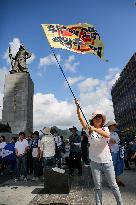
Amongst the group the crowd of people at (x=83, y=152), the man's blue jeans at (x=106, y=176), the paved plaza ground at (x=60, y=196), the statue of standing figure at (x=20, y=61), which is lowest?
the paved plaza ground at (x=60, y=196)

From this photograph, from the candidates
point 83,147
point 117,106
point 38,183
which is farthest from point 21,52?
point 117,106

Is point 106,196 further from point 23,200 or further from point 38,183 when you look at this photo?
point 38,183

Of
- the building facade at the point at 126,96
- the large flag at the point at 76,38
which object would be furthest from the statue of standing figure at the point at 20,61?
the building facade at the point at 126,96

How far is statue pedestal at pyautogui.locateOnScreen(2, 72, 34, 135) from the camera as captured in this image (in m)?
22.6

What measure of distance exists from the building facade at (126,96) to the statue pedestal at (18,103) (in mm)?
69531

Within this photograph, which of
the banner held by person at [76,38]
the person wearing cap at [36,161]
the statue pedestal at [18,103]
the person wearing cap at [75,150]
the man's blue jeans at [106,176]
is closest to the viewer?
the man's blue jeans at [106,176]

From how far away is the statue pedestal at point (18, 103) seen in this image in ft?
74.0

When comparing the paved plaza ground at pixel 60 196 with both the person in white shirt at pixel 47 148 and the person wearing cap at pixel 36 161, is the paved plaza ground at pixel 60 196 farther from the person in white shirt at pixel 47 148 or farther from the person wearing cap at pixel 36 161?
the person wearing cap at pixel 36 161

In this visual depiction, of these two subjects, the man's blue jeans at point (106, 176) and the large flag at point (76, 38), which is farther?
the large flag at point (76, 38)

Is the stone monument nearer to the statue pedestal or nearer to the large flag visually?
the statue pedestal

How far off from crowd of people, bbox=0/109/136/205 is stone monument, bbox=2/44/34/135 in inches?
323

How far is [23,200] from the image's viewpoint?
280 inches

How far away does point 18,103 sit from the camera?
22906 mm

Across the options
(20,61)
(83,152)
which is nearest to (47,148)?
(83,152)
